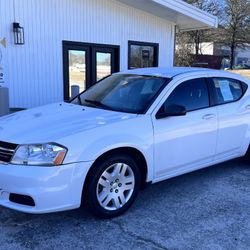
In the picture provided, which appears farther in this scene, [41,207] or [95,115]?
[95,115]

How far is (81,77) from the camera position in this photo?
10719mm

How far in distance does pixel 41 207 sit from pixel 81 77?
7.46 metres

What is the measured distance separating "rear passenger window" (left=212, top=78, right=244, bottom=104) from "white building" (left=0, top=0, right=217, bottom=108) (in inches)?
202

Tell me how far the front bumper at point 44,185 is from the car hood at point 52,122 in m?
0.30

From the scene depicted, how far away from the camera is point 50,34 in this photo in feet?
30.8

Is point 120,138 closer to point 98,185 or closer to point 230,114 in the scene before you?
point 98,185

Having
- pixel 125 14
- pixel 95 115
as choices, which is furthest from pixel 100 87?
pixel 125 14

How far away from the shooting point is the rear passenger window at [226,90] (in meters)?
5.27

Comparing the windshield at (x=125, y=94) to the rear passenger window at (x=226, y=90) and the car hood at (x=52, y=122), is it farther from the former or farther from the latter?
the rear passenger window at (x=226, y=90)

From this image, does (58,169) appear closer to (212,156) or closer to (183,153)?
(183,153)

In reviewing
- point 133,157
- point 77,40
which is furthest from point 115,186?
point 77,40

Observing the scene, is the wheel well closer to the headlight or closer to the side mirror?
the headlight

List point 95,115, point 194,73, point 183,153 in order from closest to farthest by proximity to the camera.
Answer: point 95,115 < point 183,153 < point 194,73

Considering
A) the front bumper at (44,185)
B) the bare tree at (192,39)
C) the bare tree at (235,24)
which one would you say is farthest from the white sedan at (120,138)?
the bare tree at (235,24)
